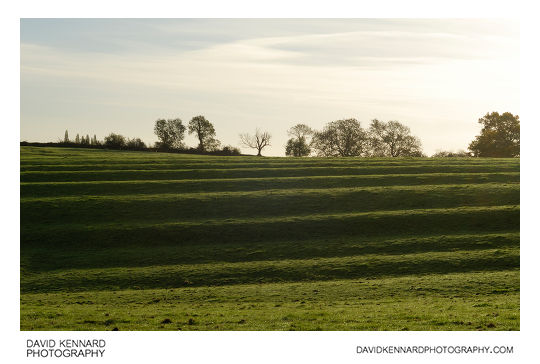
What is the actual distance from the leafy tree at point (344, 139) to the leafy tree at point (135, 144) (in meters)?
39.8

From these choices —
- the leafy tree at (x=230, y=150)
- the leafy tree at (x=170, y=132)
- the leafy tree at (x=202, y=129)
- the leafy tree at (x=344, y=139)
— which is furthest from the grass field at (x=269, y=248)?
the leafy tree at (x=202, y=129)

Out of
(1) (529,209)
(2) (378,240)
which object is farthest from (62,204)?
(1) (529,209)

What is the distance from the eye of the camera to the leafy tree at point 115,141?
107475mm

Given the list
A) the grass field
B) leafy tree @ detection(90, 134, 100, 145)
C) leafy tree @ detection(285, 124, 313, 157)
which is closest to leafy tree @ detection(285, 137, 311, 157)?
leafy tree @ detection(285, 124, 313, 157)

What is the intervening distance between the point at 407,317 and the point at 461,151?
101 metres

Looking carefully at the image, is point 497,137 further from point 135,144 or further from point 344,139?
point 135,144

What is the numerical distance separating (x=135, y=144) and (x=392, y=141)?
56.0 metres

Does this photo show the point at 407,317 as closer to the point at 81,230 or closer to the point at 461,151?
the point at 81,230

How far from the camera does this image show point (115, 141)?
11088cm
